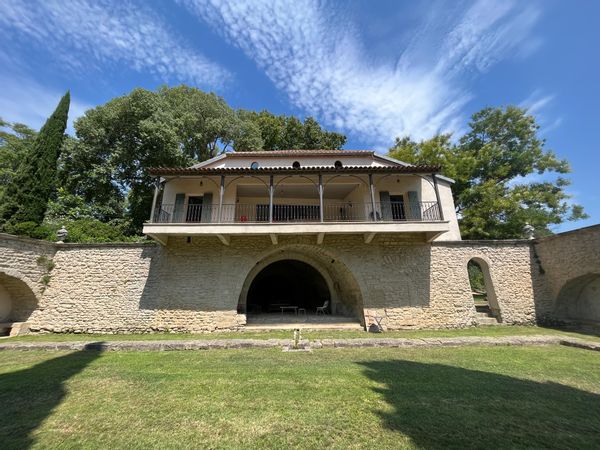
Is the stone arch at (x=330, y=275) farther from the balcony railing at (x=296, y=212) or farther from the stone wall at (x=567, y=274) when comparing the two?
the stone wall at (x=567, y=274)

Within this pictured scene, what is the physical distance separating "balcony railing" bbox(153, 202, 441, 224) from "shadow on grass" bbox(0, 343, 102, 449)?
5.81m

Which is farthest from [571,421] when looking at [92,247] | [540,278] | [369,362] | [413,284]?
[92,247]

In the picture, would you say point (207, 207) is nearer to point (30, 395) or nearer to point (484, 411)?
point (30, 395)

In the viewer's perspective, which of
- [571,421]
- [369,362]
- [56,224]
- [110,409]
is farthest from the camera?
[56,224]

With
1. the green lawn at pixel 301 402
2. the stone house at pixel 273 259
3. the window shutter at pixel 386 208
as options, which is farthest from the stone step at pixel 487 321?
the window shutter at pixel 386 208

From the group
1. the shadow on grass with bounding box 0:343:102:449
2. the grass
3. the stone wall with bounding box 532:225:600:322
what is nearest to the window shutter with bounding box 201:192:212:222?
the grass

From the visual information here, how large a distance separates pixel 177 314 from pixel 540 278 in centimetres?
1511

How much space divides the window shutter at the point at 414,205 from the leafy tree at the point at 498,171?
6.98 meters

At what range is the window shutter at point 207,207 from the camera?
10.9m

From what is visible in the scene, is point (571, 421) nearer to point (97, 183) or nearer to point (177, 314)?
point (177, 314)

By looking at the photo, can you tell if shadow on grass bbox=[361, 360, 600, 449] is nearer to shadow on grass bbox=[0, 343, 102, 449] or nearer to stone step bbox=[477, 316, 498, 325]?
shadow on grass bbox=[0, 343, 102, 449]

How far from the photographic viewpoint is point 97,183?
1714 centimetres

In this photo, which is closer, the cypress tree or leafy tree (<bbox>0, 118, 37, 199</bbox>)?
the cypress tree

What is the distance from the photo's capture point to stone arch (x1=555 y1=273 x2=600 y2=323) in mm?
9320
